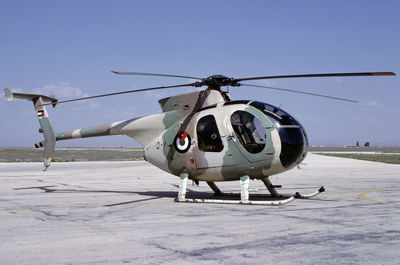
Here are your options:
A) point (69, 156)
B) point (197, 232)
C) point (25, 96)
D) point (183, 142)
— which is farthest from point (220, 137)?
point (69, 156)

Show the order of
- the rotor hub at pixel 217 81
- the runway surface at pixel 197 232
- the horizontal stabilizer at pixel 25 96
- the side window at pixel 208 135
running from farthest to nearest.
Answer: the horizontal stabilizer at pixel 25 96 → the rotor hub at pixel 217 81 → the side window at pixel 208 135 → the runway surface at pixel 197 232

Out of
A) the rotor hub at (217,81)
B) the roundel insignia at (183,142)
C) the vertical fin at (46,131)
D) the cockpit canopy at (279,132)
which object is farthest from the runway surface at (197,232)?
the rotor hub at (217,81)

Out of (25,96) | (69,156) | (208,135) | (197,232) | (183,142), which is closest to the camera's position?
(197,232)

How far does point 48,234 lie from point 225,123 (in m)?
6.10

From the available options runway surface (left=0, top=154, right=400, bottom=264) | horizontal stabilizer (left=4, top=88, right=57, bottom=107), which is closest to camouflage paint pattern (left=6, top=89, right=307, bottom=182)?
runway surface (left=0, top=154, right=400, bottom=264)

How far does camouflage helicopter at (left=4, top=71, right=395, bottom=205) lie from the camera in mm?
11969

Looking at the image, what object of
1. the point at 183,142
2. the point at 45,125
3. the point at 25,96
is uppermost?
the point at 25,96

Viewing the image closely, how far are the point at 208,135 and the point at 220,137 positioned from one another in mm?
407

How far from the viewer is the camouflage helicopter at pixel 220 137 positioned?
1197 centimetres

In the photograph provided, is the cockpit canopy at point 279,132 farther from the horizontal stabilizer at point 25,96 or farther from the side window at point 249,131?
the horizontal stabilizer at point 25,96

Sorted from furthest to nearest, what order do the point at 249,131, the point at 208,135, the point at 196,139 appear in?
the point at 196,139 < the point at 208,135 < the point at 249,131

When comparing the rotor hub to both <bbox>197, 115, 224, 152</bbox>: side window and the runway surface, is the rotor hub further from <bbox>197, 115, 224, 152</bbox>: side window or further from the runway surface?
the runway surface

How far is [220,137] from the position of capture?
41.1ft

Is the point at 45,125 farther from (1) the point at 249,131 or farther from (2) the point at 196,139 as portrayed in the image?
(1) the point at 249,131
